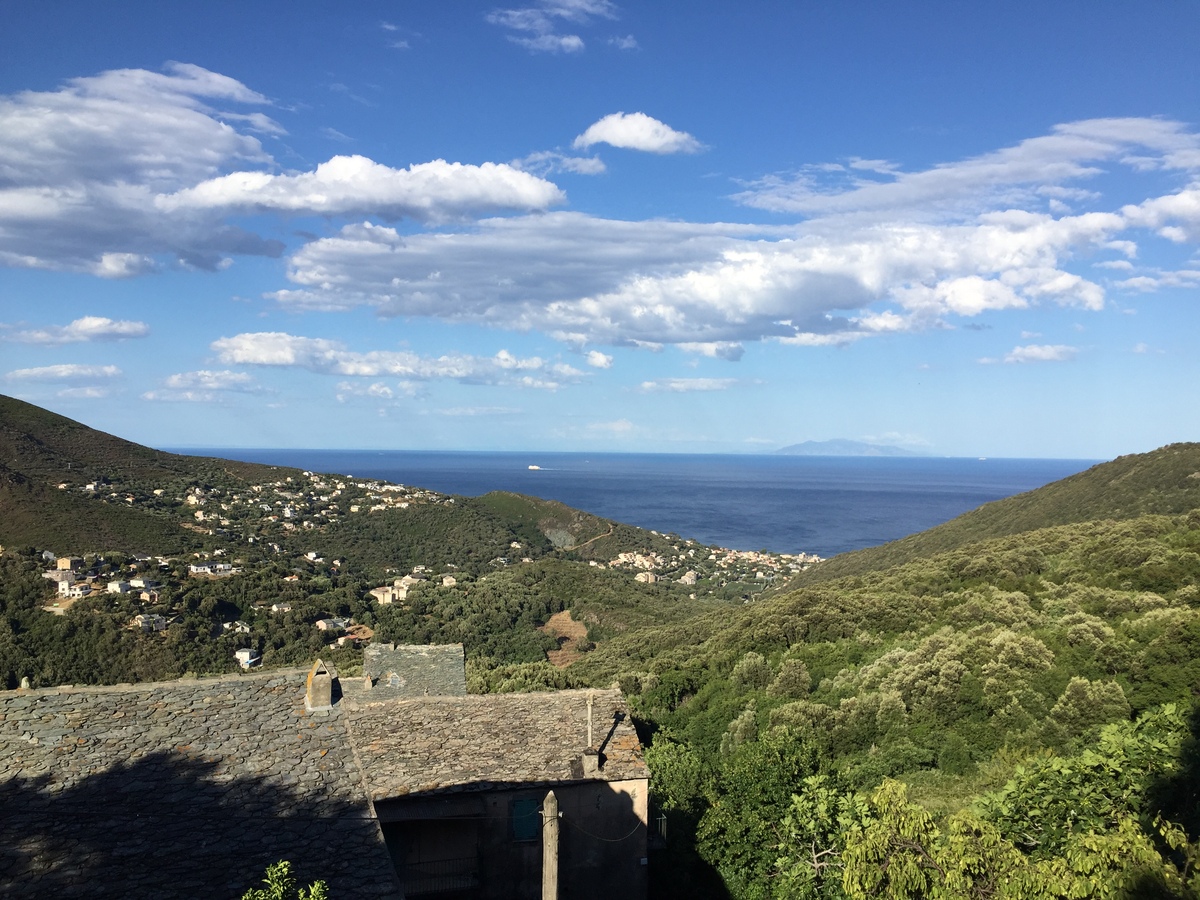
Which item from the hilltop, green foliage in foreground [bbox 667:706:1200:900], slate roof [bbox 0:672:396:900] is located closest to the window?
green foliage in foreground [bbox 667:706:1200:900]

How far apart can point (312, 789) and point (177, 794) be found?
144 centimetres

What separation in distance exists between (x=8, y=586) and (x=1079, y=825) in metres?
41.6

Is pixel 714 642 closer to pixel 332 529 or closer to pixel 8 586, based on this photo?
pixel 8 586

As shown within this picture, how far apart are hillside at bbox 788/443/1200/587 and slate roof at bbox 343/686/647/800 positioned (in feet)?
131

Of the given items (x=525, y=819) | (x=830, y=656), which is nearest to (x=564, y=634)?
(x=830, y=656)

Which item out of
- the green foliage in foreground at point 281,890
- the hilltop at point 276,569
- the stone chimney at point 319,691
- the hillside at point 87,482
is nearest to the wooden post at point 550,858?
the green foliage in foreground at point 281,890

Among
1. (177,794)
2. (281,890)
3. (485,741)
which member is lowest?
(485,741)

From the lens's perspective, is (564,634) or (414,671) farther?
(564,634)

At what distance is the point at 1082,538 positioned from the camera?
3375cm

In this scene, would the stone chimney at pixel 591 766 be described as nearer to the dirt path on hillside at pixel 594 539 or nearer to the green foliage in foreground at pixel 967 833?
the green foliage in foreground at pixel 967 833

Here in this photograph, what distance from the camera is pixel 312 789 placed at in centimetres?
941

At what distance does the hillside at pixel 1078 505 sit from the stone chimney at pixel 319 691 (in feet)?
146

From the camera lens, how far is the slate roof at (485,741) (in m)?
12.2

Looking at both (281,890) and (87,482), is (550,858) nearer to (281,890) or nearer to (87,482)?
(281,890)
